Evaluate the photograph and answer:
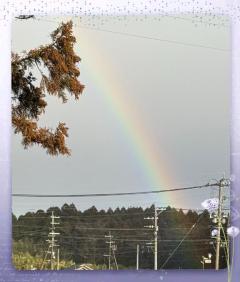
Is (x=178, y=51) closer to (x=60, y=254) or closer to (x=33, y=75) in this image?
(x=33, y=75)

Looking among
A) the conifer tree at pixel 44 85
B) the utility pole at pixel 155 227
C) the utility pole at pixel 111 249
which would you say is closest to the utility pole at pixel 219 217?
the utility pole at pixel 155 227

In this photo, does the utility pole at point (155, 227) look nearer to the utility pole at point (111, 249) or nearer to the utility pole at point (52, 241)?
the utility pole at point (111, 249)

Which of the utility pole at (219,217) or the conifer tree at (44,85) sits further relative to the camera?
the conifer tree at (44,85)

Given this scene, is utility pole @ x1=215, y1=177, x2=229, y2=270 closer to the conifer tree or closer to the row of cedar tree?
the row of cedar tree

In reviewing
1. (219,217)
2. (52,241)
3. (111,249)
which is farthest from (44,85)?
(219,217)

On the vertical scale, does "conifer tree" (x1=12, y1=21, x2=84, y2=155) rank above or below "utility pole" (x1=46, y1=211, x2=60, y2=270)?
above

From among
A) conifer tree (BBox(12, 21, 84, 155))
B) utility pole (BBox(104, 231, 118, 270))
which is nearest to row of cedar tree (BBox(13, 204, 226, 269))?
utility pole (BBox(104, 231, 118, 270))

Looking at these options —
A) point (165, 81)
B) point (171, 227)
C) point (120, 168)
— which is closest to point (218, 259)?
point (171, 227)

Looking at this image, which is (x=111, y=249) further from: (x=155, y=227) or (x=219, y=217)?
(x=219, y=217)

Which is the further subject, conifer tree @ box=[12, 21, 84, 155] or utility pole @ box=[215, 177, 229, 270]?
conifer tree @ box=[12, 21, 84, 155]
